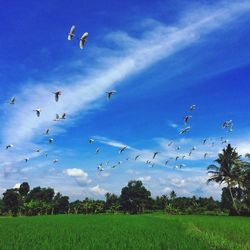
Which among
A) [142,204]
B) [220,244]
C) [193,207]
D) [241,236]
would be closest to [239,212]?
[193,207]

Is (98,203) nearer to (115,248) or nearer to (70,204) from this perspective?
(70,204)

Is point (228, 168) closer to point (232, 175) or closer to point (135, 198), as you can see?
point (232, 175)

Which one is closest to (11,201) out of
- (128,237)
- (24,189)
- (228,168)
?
(24,189)

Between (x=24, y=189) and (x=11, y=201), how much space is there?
14.3 metres

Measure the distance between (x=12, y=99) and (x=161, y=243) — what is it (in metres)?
6.87

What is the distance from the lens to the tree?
3526 inches

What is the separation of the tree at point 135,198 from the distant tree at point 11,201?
2485 cm

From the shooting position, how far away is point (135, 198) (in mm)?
90125

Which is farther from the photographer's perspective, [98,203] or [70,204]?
[70,204]

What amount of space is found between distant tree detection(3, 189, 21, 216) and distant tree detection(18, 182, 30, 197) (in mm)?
12512

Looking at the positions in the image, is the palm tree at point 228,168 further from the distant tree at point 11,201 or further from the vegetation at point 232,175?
the distant tree at point 11,201

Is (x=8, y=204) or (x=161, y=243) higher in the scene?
(x=8, y=204)

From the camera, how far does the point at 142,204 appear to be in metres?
88.9

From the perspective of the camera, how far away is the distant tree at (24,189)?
336ft
